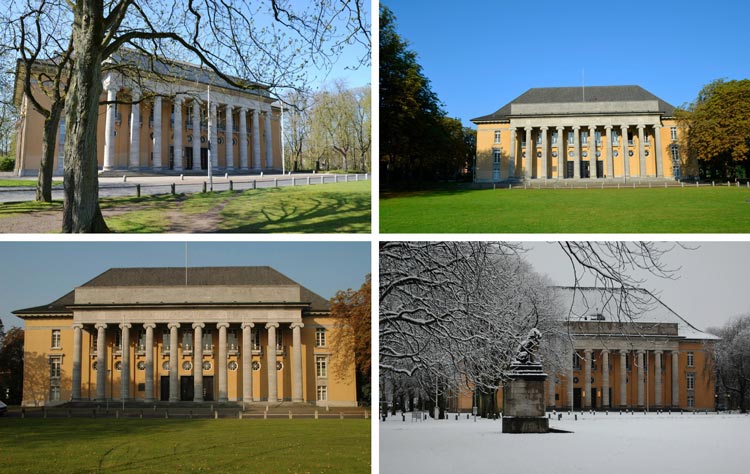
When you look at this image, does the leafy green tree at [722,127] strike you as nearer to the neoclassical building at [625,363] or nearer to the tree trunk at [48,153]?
the neoclassical building at [625,363]

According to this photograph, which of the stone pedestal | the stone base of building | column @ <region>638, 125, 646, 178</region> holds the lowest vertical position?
the stone base of building

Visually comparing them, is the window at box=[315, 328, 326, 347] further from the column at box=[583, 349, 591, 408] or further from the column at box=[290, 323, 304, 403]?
the column at box=[583, 349, 591, 408]

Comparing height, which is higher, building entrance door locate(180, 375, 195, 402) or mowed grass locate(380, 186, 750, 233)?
mowed grass locate(380, 186, 750, 233)

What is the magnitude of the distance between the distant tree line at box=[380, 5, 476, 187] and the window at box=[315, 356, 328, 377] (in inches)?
64.5

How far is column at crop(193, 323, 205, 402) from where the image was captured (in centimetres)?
748

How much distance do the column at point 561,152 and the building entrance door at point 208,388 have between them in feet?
12.9

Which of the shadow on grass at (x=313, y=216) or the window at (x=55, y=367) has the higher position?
the shadow on grass at (x=313, y=216)

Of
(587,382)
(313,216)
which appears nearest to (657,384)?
(587,382)

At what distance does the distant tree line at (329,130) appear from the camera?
709cm

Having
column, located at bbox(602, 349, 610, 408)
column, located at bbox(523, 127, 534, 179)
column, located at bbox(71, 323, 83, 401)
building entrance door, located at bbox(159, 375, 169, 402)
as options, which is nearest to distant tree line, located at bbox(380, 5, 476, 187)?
column, located at bbox(523, 127, 534, 179)

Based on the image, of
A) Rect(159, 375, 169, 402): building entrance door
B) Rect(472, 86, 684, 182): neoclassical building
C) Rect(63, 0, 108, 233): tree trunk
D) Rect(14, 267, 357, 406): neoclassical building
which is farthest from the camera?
Rect(472, 86, 684, 182): neoclassical building

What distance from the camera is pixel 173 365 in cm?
732

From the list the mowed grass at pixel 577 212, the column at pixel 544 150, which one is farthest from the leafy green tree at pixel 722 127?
the column at pixel 544 150

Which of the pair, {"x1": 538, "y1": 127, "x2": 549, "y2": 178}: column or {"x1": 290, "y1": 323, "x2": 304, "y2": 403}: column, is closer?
{"x1": 290, "y1": 323, "x2": 304, "y2": 403}: column
